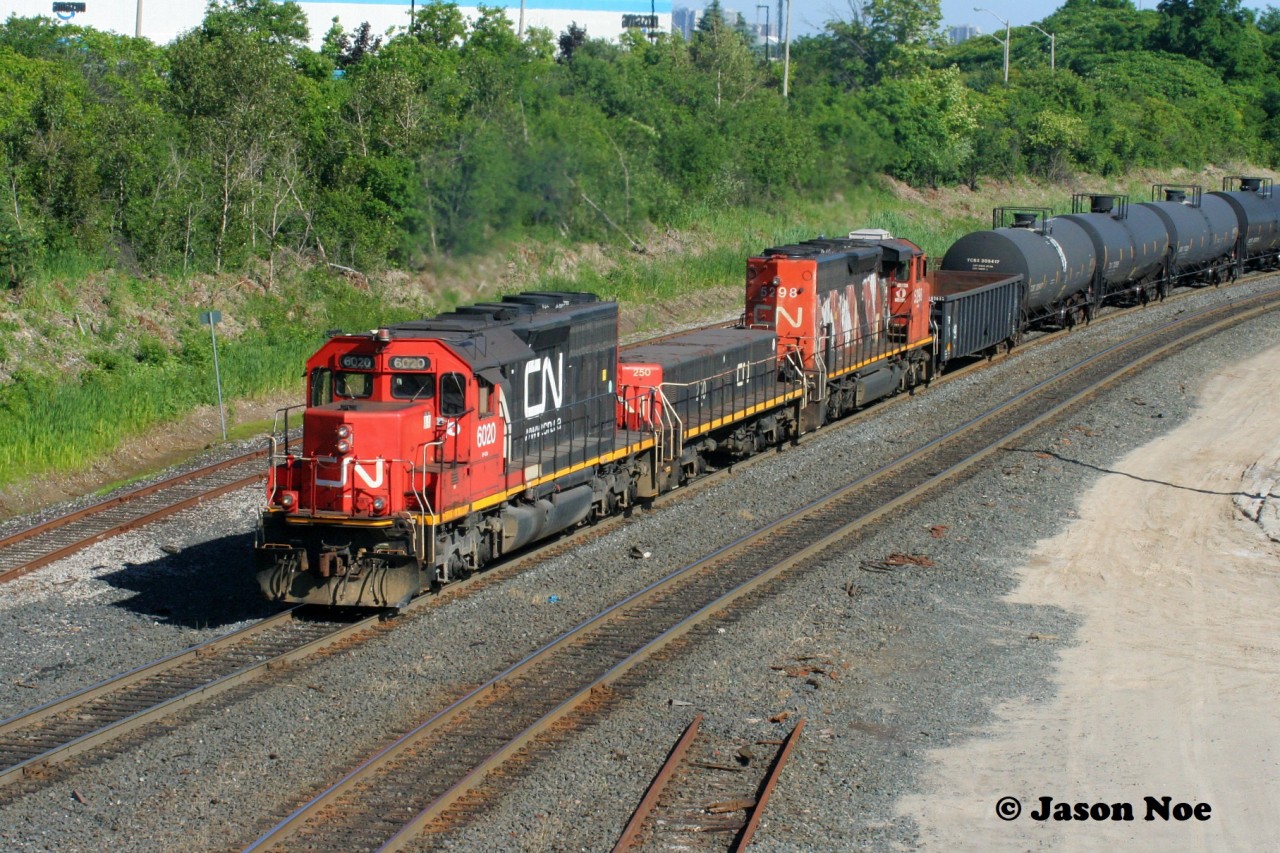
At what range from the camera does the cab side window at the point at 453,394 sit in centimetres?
1485

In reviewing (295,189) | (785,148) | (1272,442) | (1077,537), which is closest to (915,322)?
(1272,442)

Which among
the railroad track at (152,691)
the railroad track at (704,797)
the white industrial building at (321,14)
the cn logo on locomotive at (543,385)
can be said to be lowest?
the railroad track at (704,797)

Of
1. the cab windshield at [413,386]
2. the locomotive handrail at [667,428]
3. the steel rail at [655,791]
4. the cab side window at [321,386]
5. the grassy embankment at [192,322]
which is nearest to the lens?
the steel rail at [655,791]

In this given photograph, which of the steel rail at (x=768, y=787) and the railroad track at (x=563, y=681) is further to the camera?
the railroad track at (x=563, y=681)

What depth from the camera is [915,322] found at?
28.7 metres

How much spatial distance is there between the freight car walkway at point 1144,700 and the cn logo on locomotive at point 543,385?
615cm

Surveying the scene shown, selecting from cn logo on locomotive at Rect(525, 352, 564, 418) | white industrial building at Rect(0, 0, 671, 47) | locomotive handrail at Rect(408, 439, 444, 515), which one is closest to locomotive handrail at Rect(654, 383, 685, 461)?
cn logo on locomotive at Rect(525, 352, 564, 418)

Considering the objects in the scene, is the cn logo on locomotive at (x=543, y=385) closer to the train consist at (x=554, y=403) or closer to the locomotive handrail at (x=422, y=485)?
the train consist at (x=554, y=403)

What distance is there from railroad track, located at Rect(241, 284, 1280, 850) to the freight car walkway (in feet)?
9.32

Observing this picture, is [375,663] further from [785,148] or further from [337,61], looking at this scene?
[337,61]

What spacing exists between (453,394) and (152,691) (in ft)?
14.2

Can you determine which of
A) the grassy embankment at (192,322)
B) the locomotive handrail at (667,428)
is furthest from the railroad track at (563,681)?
the grassy embankment at (192,322)

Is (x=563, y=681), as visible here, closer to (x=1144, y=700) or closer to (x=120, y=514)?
(x=1144, y=700)

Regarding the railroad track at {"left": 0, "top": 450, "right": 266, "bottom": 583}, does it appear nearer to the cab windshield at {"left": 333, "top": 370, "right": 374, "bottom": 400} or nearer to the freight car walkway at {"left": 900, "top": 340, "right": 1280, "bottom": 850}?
the cab windshield at {"left": 333, "top": 370, "right": 374, "bottom": 400}
